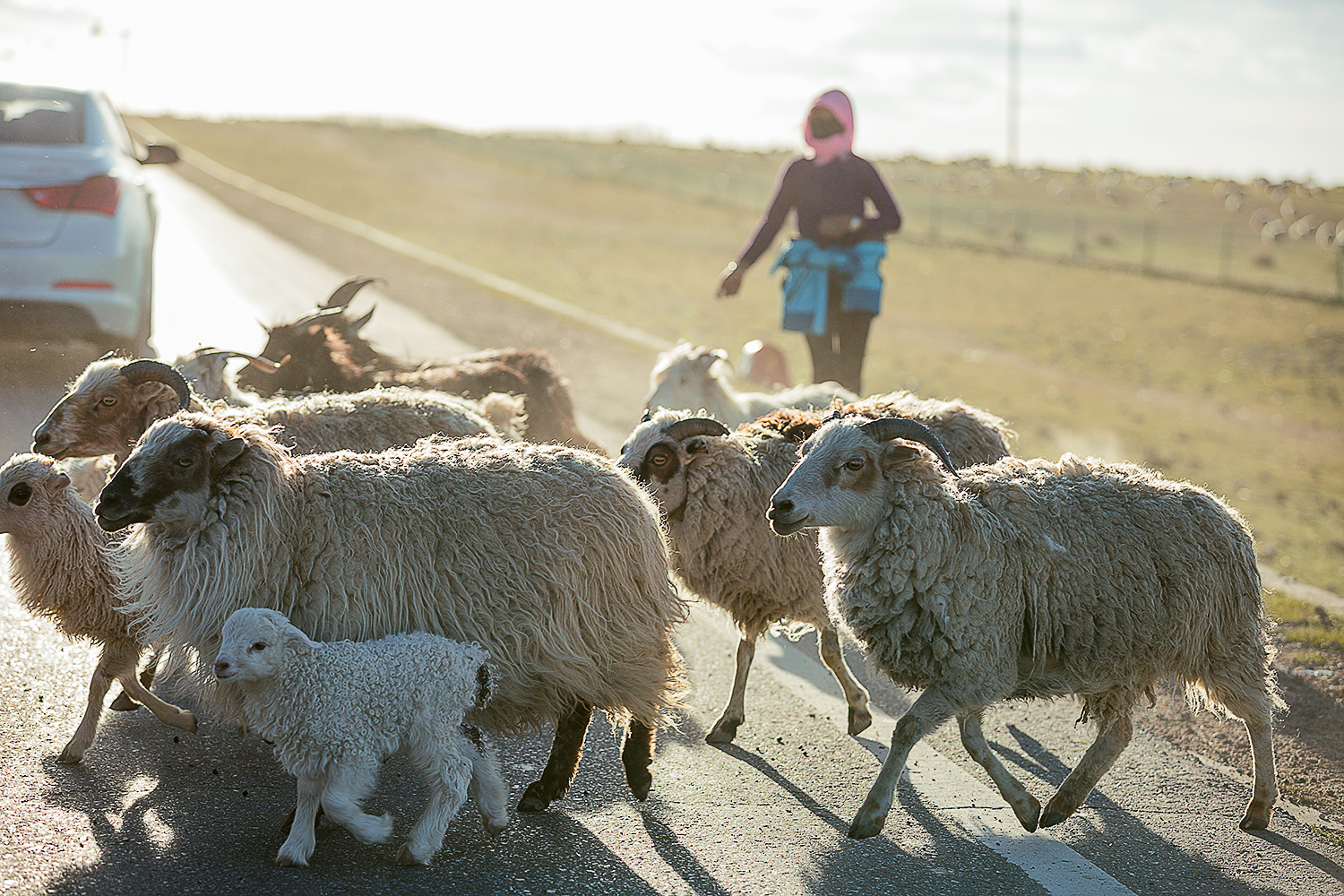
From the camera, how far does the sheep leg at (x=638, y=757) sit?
491cm

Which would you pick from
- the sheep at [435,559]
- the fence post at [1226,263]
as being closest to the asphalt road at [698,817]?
the sheep at [435,559]

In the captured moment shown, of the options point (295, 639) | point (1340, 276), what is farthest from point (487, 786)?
point (1340, 276)

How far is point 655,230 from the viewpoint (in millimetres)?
38531

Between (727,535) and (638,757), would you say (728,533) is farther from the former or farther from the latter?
(638,757)

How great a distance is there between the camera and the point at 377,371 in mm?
8375

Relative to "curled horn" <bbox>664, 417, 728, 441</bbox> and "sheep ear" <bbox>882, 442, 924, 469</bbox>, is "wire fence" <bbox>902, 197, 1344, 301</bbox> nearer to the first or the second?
"curled horn" <bbox>664, 417, 728, 441</bbox>

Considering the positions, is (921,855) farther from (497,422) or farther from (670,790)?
(497,422)

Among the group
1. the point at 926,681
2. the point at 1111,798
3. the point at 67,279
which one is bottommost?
the point at 1111,798

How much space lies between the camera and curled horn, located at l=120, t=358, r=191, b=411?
554cm

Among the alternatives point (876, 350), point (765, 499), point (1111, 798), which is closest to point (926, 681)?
point (1111, 798)

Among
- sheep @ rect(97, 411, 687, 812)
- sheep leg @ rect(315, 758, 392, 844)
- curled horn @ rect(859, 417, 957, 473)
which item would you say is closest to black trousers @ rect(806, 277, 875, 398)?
curled horn @ rect(859, 417, 957, 473)

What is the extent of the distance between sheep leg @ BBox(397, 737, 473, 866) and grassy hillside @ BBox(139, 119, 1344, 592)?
299 inches

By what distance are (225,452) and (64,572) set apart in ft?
3.73

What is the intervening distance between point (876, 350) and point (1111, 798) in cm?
1715
